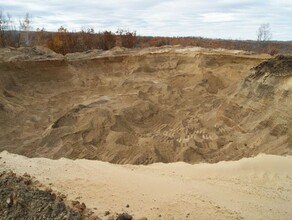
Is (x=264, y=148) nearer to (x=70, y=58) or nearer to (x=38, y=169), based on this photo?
(x=38, y=169)

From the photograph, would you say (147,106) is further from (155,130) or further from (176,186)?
(176,186)

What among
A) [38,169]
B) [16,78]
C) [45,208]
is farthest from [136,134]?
[16,78]

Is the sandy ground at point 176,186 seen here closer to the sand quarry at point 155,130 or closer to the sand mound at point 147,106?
the sand quarry at point 155,130

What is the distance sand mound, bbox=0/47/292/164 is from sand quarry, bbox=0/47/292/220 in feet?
0.13

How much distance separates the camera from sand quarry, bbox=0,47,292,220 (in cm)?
657

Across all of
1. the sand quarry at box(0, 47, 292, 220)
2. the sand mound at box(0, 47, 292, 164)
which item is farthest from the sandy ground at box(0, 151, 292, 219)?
the sand mound at box(0, 47, 292, 164)

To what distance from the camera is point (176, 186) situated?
6.94 metres

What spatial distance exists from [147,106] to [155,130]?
138 cm

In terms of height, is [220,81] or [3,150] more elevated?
[220,81]

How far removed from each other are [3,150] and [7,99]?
14.3ft

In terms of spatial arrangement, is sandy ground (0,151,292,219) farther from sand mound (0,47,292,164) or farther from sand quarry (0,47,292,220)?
sand mound (0,47,292,164)

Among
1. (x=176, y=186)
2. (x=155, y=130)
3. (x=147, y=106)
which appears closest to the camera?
(x=176, y=186)

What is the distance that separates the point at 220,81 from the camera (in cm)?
1454

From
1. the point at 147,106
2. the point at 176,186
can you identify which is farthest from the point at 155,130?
the point at 176,186
